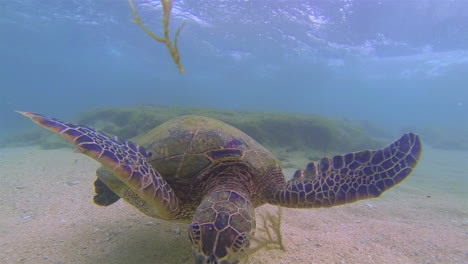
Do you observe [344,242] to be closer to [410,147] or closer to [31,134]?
[410,147]

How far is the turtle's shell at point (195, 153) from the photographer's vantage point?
9.25ft

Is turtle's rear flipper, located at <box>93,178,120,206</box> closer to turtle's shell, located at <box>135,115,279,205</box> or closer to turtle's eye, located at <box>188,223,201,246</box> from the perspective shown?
turtle's shell, located at <box>135,115,279,205</box>

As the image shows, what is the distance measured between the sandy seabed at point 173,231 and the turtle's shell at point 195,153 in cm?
71

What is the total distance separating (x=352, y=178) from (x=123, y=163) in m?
2.47

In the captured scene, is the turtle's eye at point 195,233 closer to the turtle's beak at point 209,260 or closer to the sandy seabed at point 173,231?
the turtle's beak at point 209,260

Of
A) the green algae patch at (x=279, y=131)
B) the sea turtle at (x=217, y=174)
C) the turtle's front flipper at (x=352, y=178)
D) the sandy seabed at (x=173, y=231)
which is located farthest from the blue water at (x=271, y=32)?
the turtle's front flipper at (x=352, y=178)

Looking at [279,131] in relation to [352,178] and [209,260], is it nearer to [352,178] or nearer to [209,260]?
[352,178]

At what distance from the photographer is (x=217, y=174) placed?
9.37ft

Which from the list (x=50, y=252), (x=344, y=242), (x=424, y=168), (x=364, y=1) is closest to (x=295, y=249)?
(x=344, y=242)

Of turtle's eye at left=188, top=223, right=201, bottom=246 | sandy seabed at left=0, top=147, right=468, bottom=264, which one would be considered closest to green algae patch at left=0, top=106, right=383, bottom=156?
sandy seabed at left=0, top=147, right=468, bottom=264

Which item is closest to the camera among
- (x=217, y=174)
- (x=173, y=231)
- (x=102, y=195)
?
(x=217, y=174)

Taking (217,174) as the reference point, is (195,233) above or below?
below

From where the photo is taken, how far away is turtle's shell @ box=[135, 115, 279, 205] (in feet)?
9.25

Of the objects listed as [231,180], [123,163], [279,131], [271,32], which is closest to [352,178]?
[231,180]
